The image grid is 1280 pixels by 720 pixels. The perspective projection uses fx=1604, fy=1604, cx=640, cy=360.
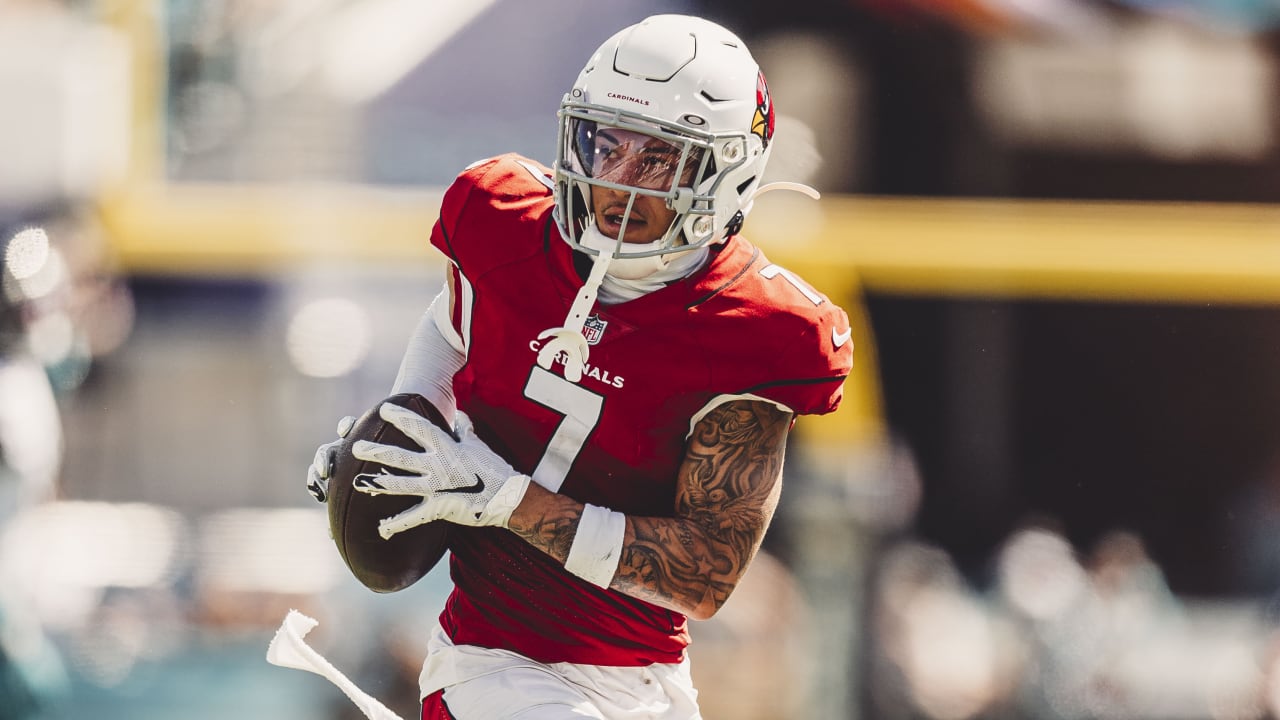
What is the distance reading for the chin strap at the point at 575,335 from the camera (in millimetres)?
2406

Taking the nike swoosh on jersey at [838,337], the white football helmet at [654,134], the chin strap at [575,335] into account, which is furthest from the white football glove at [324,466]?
the nike swoosh on jersey at [838,337]

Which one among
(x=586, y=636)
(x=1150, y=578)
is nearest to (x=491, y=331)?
(x=586, y=636)

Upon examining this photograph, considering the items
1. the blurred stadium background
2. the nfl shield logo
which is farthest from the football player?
the blurred stadium background

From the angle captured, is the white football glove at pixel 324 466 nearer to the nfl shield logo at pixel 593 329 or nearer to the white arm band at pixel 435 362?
the white arm band at pixel 435 362

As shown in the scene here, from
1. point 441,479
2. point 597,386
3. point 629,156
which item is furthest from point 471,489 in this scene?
point 629,156

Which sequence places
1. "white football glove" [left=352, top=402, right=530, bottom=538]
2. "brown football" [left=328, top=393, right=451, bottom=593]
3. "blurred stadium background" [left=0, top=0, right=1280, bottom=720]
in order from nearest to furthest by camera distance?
"white football glove" [left=352, top=402, right=530, bottom=538] < "brown football" [left=328, top=393, right=451, bottom=593] < "blurred stadium background" [left=0, top=0, right=1280, bottom=720]

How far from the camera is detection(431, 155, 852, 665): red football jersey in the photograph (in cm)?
242

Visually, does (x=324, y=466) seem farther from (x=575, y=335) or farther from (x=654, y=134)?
(x=654, y=134)

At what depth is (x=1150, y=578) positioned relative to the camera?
25.1 ft

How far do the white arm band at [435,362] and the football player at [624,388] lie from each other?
0.08 m

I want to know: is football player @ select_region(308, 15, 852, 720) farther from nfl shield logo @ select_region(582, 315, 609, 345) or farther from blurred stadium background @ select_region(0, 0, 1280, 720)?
blurred stadium background @ select_region(0, 0, 1280, 720)

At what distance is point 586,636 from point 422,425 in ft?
1.49

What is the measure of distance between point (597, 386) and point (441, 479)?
0.30 metres

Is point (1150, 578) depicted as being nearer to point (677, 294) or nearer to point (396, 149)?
point (396, 149)
